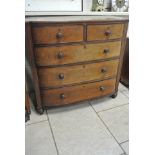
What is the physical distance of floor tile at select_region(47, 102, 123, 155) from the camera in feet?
4.00

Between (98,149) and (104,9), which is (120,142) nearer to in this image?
(98,149)

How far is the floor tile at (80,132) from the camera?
1221 mm

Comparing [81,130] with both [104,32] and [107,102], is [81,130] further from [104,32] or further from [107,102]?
[104,32]

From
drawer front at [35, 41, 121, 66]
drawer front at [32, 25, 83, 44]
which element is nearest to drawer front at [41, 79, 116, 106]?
drawer front at [35, 41, 121, 66]

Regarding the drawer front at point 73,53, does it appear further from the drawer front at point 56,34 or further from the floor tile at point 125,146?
the floor tile at point 125,146

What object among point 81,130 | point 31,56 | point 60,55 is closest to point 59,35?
point 60,55

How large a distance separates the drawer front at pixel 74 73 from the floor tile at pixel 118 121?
1.28 ft

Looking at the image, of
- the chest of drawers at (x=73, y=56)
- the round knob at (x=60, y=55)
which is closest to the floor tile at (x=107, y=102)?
the chest of drawers at (x=73, y=56)

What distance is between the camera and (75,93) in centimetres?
153

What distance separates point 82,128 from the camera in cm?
142

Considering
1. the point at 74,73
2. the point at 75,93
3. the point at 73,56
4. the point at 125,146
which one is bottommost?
the point at 125,146
